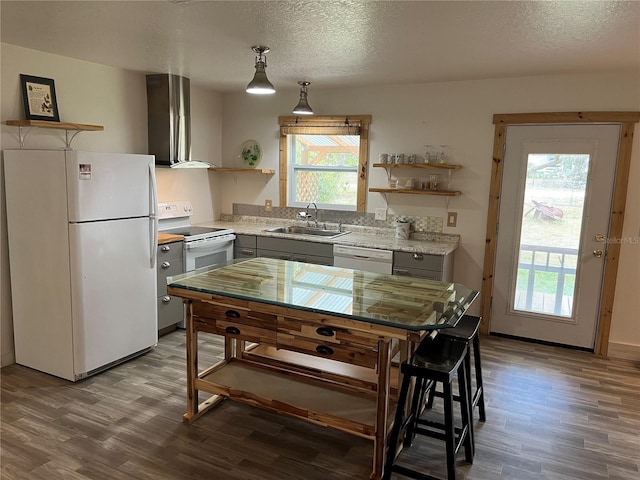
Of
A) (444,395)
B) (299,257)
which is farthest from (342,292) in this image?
(299,257)

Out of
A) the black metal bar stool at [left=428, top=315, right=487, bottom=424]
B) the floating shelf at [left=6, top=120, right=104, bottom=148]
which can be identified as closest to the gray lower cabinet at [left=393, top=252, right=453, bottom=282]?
the black metal bar stool at [left=428, top=315, right=487, bottom=424]

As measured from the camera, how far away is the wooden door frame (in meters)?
3.73

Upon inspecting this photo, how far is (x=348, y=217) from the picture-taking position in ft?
15.8

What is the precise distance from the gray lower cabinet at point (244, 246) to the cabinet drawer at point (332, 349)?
2350 millimetres

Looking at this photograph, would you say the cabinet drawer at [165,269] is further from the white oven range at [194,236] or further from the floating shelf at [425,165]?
the floating shelf at [425,165]

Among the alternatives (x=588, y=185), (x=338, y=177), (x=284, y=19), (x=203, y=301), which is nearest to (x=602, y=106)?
(x=588, y=185)

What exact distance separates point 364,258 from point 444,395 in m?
2.07

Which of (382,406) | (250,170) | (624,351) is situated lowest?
(624,351)

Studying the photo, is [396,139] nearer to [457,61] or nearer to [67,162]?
[457,61]

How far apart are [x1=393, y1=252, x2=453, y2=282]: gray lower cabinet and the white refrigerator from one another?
6.77 feet

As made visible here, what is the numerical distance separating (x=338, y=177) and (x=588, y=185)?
7.54 ft

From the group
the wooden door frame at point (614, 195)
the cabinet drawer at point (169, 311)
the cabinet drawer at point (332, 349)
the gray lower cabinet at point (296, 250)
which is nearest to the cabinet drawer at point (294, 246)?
the gray lower cabinet at point (296, 250)

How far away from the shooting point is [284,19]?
8.36ft

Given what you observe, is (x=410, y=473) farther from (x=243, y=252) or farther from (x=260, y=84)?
(x=243, y=252)
